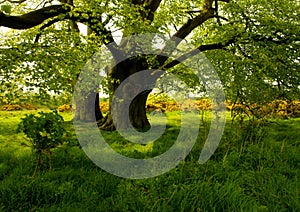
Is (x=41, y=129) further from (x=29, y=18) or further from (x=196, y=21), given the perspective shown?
(x=196, y=21)

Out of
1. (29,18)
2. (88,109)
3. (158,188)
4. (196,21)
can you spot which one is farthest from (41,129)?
(88,109)

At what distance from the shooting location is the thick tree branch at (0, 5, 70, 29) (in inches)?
377

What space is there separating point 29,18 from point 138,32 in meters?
3.87

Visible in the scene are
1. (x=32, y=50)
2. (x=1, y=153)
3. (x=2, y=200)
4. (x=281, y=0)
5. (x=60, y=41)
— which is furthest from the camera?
(x=281, y=0)

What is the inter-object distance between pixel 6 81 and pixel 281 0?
433 inches

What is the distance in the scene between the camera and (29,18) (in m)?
10.1

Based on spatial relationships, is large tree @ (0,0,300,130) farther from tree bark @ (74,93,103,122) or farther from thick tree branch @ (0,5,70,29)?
tree bark @ (74,93,103,122)

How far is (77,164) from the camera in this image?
7145 millimetres

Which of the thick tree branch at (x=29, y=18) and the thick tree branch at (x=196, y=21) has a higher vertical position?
the thick tree branch at (x=196, y=21)

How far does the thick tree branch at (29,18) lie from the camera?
31.4ft

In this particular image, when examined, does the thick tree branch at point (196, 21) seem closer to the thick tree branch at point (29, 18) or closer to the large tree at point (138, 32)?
the large tree at point (138, 32)

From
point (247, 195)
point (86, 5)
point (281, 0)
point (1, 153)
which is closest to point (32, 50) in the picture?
point (86, 5)

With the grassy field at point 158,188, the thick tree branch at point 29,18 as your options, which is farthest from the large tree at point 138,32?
the grassy field at point 158,188

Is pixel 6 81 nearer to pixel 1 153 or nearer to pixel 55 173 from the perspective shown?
pixel 1 153
